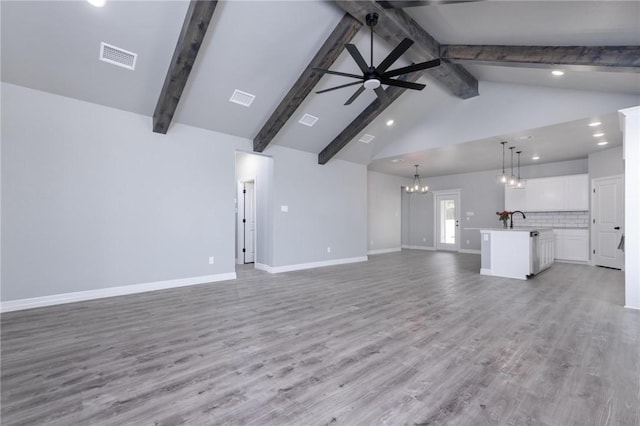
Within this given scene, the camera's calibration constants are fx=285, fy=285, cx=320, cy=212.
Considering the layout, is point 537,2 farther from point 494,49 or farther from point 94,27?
point 94,27

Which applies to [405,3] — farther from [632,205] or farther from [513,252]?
[513,252]

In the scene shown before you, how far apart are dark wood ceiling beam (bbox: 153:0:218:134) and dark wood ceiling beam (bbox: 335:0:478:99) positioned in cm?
156

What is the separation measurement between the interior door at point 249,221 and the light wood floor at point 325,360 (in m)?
3.36

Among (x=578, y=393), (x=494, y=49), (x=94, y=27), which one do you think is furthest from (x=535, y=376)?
(x=94, y=27)

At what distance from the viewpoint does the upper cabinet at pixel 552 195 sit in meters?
7.29

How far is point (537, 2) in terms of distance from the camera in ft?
9.65

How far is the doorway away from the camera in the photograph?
7.55m

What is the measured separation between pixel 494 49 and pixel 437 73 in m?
1.12

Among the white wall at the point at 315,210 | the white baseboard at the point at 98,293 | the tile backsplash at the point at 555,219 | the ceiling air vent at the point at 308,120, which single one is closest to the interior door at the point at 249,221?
the white wall at the point at 315,210

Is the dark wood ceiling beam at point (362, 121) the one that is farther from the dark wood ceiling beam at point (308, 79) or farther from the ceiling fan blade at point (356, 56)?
the ceiling fan blade at point (356, 56)

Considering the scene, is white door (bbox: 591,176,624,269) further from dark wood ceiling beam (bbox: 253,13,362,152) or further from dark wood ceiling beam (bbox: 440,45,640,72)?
dark wood ceiling beam (bbox: 253,13,362,152)

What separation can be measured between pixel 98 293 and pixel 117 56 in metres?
3.25

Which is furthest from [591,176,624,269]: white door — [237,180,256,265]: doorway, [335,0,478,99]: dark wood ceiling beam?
[237,180,256,265]: doorway

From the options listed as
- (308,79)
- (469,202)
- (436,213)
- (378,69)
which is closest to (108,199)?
(308,79)
